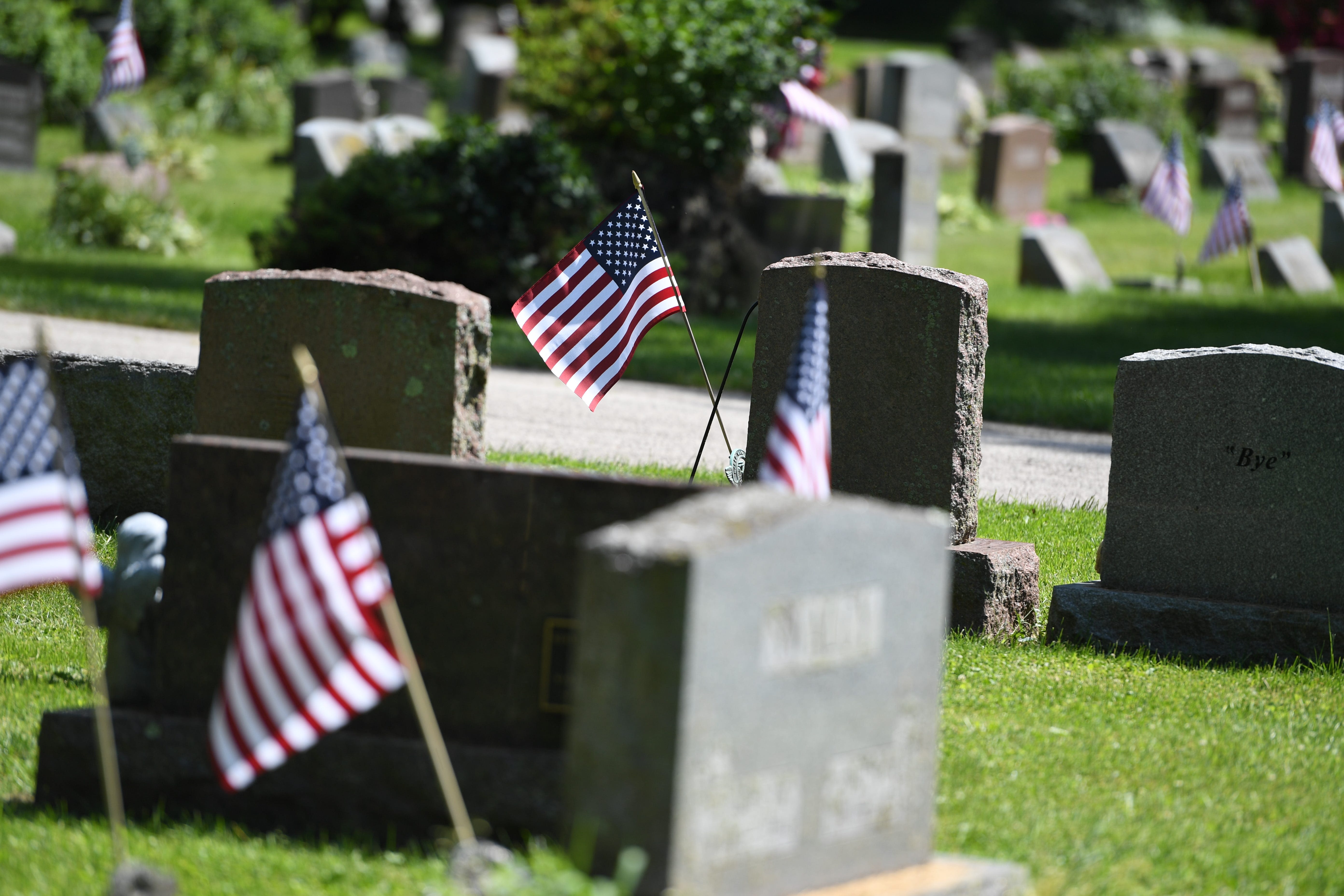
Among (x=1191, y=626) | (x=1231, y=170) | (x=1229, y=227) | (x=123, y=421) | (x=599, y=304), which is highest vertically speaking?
(x=1231, y=170)

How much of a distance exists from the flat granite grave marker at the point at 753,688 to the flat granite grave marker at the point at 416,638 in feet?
2.37

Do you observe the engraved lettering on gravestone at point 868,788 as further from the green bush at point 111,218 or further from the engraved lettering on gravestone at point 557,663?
the green bush at point 111,218

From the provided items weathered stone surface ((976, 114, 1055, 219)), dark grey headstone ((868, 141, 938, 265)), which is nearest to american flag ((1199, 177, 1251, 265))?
dark grey headstone ((868, 141, 938, 265))

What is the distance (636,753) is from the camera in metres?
3.45

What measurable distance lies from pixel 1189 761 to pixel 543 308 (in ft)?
10.7

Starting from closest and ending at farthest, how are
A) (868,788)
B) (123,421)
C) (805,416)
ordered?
1. (868,788)
2. (805,416)
3. (123,421)

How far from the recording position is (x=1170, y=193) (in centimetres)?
1661

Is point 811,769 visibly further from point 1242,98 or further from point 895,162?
point 1242,98

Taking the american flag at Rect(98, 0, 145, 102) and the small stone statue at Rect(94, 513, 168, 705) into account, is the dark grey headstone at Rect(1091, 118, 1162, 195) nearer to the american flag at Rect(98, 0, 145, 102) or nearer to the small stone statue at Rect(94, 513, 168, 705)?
the american flag at Rect(98, 0, 145, 102)

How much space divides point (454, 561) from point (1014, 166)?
20801 millimetres

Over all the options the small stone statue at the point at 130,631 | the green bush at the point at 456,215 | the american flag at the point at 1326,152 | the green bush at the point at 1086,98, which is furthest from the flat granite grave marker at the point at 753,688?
the green bush at the point at 1086,98

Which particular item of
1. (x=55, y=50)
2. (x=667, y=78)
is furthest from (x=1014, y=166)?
(x=55, y=50)

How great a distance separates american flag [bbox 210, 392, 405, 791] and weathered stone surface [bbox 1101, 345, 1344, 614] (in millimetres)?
3818

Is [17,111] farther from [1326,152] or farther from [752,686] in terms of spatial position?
[752,686]
